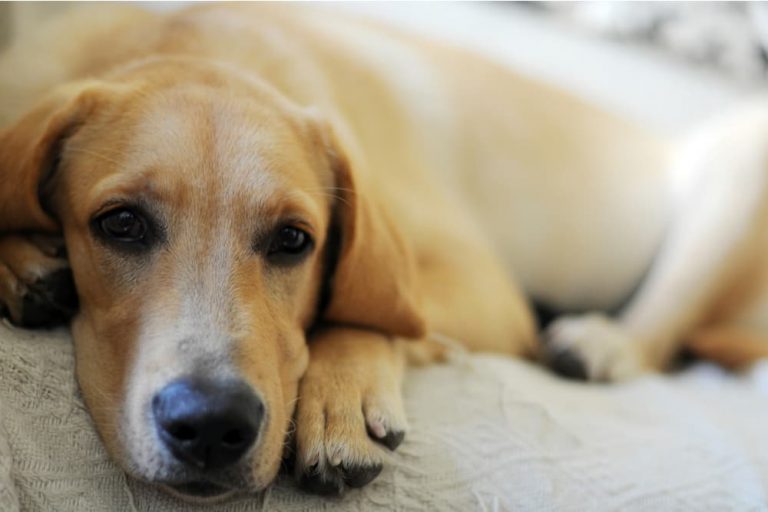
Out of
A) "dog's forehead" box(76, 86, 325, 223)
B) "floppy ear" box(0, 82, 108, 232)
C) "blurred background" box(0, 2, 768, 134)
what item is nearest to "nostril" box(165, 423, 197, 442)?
"dog's forehead" box(76, 86, 325, 223)

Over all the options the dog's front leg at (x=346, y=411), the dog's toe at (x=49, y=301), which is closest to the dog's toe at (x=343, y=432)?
the dog's front leg at (x=346, y=411)

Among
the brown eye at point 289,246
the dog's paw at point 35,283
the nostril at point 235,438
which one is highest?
the brown eye at point 289,246

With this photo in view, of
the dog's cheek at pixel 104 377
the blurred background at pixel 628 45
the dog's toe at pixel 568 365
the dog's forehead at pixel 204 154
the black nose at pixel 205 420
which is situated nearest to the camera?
the black nose at pixel 205 420

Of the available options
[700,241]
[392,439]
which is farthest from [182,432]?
[700,241]

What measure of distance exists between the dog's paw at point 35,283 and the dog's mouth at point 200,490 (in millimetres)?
379

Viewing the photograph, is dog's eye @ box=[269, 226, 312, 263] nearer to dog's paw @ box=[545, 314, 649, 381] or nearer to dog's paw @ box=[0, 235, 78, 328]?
dog's paw @ box=[0, 235, 78, 328]

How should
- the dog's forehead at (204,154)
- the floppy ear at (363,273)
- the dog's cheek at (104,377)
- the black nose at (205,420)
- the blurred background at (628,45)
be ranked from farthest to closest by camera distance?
the blurred background at (628,45) → the floppy ear at (363,273) → the dog's forehead at (204,154) → the dog's cheek at (104,377) → the black nose at (205,420)

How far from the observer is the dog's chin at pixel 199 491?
1.11 meters

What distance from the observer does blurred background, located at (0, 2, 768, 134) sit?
9.56ft

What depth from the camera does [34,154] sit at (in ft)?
4.47

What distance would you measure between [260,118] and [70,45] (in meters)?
0.68

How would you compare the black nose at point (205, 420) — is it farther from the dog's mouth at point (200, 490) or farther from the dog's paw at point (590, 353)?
the dog's paw at point (590, 353)

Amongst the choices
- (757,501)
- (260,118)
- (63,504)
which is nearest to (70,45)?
(260,118)

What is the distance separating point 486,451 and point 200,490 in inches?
18.1
